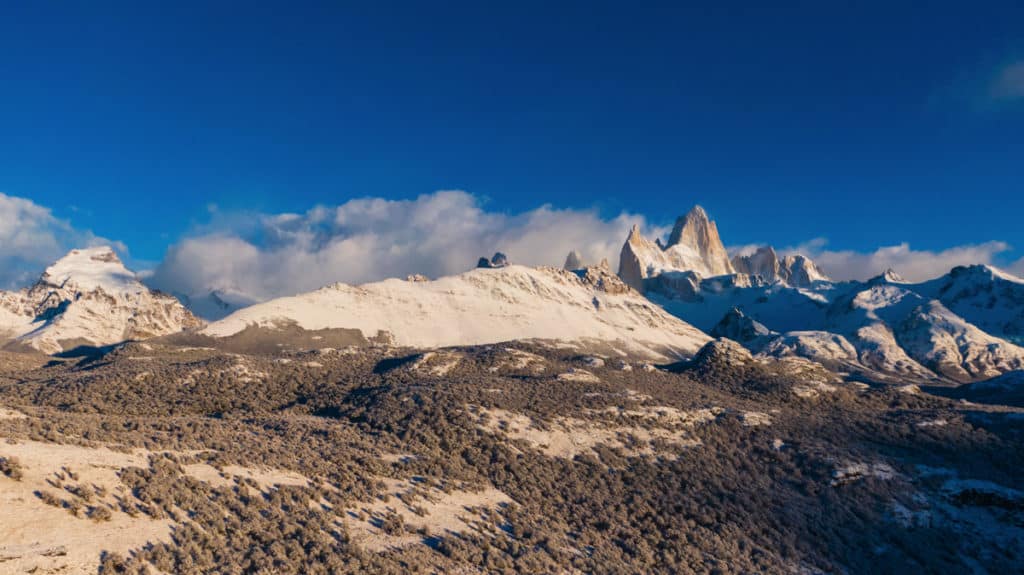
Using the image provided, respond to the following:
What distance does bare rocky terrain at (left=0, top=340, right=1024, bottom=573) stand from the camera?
22641 millimetres

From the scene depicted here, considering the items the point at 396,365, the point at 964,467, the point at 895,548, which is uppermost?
the point at 396,365

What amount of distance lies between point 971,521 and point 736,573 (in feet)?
75.9

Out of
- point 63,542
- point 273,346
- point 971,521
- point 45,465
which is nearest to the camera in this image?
point 63,542

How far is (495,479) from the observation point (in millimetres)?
38219

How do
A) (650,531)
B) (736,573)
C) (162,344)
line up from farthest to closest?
1. (162,344)
2. (650,531)
3. (736,573)

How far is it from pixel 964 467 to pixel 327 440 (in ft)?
177

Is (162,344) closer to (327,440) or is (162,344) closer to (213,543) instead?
(327,440)

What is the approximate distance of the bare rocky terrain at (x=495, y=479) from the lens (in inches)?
891

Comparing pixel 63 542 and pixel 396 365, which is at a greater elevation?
pixel 396 365

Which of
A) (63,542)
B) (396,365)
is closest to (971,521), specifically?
(63,542)

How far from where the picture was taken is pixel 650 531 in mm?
33938

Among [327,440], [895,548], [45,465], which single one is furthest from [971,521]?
[45,465]

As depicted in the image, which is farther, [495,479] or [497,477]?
[497,477]

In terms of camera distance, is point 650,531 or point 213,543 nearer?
point 213,543
